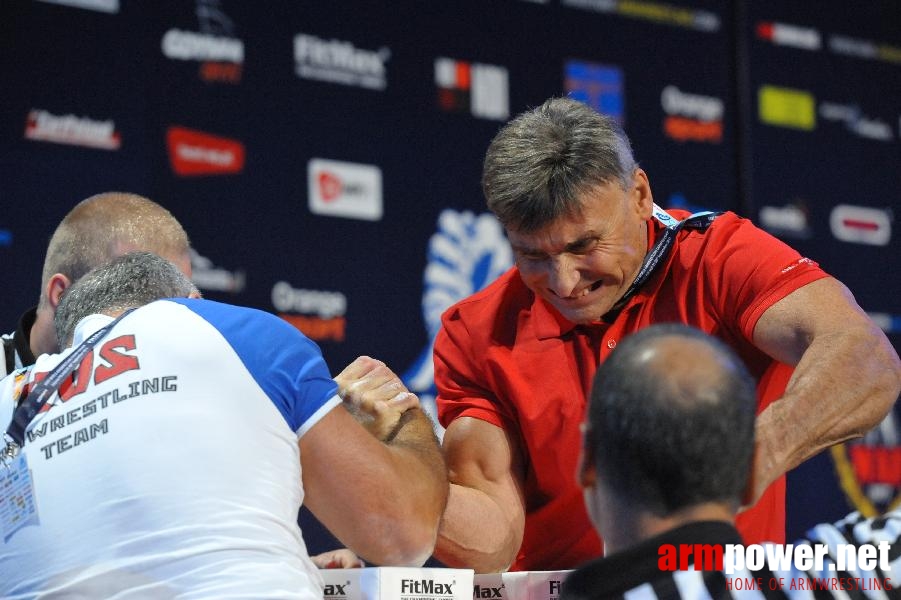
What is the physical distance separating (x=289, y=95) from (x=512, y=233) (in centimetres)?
175

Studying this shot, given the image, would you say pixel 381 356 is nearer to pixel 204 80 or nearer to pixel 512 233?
pixel 204 80

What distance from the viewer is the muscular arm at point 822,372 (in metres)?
1.54

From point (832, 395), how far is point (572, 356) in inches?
18.4

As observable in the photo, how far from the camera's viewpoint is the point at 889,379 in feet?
5.61

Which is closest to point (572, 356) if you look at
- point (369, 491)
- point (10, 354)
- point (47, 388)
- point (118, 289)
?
point (369, 491)

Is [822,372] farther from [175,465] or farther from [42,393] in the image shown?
[42,393]

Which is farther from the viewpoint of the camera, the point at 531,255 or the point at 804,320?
the point at 531,255

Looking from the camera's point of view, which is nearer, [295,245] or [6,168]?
[6,168]

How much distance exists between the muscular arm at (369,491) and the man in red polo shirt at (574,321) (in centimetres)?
25

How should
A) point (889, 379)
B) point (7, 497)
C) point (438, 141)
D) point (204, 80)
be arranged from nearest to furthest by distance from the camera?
point (7, 497), point (889, 379), point (204, 80), point (438, 141)

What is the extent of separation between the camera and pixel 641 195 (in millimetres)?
1928

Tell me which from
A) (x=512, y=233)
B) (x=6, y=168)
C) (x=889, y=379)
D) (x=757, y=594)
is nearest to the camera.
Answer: (x=757, y=594)

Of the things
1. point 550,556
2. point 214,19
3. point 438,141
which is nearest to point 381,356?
point 438,141

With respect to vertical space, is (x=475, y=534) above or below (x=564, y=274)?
below
